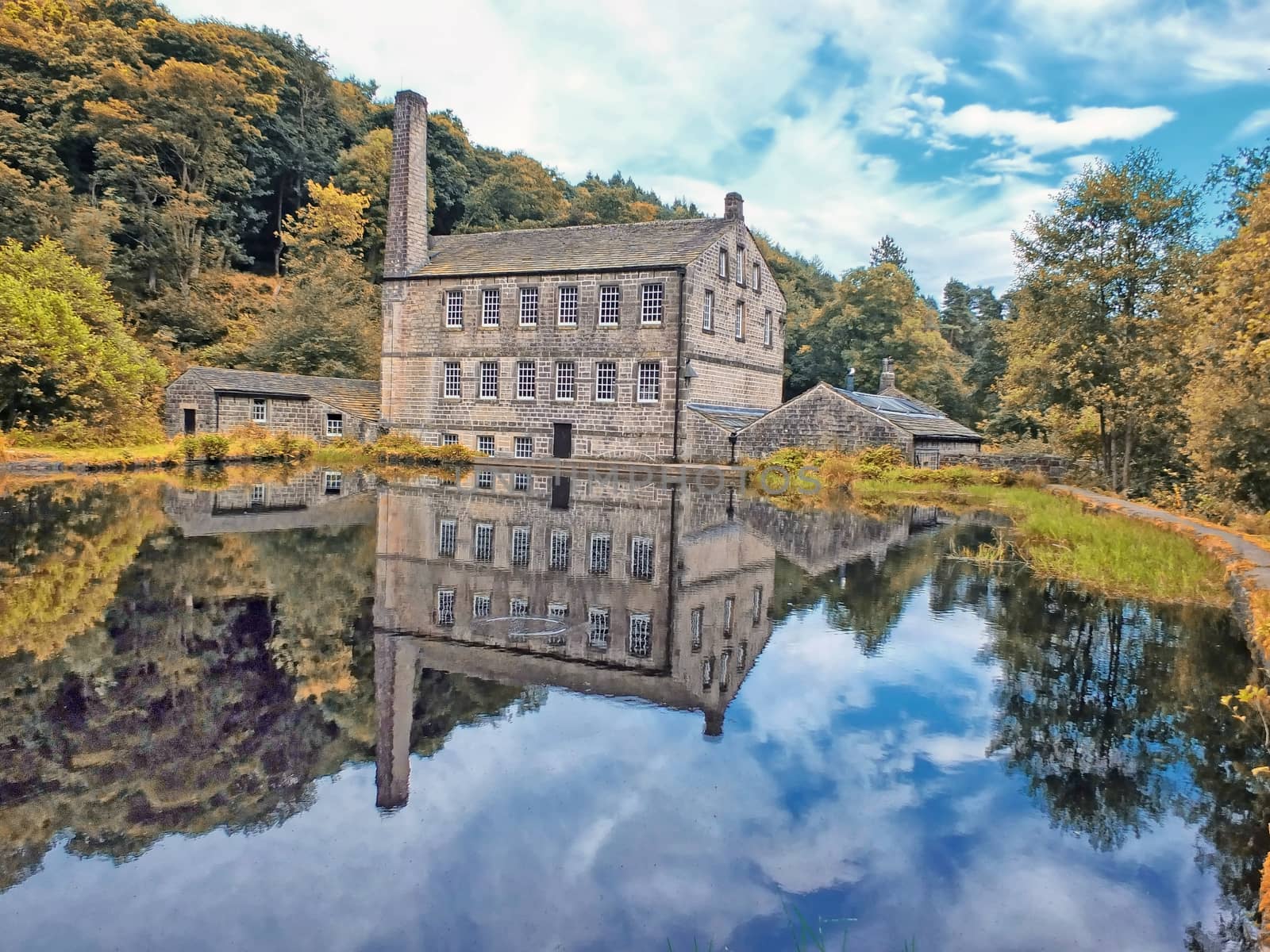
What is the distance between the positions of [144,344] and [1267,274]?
42.2 metres

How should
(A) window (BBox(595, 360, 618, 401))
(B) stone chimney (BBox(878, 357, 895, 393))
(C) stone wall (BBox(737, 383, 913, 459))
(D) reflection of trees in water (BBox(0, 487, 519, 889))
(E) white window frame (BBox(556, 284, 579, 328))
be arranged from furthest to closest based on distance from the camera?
1. (B) stone chimney (BBox(878, 357, 895, 393))
2. (E) white window frame (BBox(556, 284, 579, 328))
3. (A) window (BBox(595, 360, 618, 401))
4. (C) stone wall (BBox(737, 383, 913, 459))
5. (D) reflection of trees in water (BBox(0, 487, 519, 889))

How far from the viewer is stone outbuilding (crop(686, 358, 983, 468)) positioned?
27.1 meters

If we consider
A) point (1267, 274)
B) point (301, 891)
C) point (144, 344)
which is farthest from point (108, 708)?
point (144, 344)

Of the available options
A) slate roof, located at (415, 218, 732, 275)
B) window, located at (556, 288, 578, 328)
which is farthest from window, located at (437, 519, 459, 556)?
window, located at (556, 288, 578, 328)

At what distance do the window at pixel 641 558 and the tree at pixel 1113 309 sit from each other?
14.7 meters

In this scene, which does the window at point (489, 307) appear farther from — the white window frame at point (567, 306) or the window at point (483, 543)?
the window at point (483, 543)

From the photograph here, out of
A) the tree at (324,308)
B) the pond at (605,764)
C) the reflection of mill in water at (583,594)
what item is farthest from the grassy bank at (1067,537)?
the tree at (324,308)

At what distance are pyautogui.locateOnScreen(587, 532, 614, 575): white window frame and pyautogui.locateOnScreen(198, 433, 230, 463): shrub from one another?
20.5m

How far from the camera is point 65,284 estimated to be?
97.9 feet

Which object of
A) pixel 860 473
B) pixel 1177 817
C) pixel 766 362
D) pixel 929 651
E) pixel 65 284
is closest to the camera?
pixel 1177 817

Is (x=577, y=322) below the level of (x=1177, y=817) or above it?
above

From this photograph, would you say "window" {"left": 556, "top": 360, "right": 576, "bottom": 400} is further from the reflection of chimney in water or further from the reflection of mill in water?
the reflection of chimney in water

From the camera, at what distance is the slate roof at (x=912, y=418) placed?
90.1ft

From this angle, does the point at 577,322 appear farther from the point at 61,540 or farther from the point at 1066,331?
the point at 61,540
